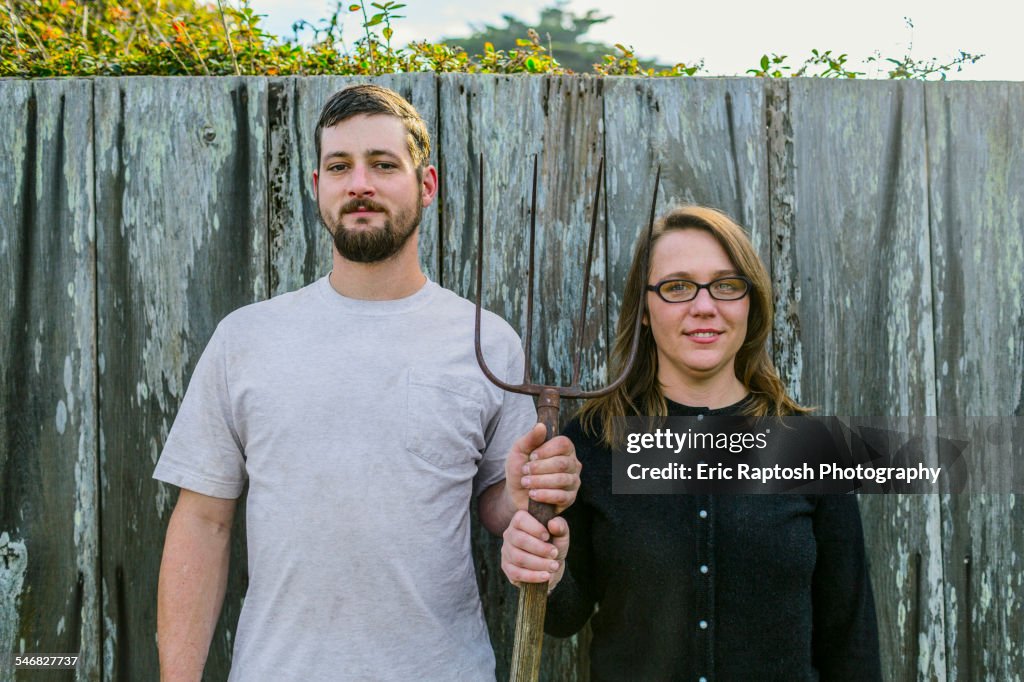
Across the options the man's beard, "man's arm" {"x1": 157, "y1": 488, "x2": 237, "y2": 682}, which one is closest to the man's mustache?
the man's beard

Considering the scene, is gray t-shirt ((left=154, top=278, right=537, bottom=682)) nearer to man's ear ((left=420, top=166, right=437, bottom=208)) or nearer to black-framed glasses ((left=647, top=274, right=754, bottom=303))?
man's ear ((left=420, top=166, right=437, bottom=208))

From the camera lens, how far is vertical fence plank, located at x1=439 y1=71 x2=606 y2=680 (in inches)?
96.0

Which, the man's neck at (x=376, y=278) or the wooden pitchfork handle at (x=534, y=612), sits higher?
the man's neck at (x=376, y=278)

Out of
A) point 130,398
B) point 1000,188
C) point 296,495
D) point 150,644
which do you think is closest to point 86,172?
point 130,398

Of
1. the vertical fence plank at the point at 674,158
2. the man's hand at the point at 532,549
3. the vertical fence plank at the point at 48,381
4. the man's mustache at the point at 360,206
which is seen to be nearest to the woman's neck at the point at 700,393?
the vertical fence plank at the point at 674,158

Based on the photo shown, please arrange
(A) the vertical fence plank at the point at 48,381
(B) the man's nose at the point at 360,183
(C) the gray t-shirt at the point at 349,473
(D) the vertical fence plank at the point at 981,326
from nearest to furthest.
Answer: (C) the gray t-shirt at the point at 349,473, (B) the man's nose at the point at 360,183, (A) the vertical fence plank at the point at 48,381, (D) the vertical fence plank at the point at 981,326

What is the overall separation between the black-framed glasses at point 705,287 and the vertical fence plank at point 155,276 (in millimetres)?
1226

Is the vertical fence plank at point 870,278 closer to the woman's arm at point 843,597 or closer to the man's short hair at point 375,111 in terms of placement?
the woman's arm at point 843,597

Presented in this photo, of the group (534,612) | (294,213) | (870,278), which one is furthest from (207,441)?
(870,278)

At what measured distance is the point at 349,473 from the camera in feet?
6.11

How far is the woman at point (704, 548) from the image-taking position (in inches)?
74.1

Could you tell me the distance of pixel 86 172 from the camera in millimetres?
2395

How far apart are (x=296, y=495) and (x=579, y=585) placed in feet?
2.41

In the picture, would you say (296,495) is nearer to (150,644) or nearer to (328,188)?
(328,188)
